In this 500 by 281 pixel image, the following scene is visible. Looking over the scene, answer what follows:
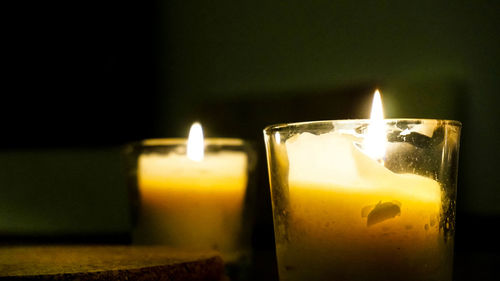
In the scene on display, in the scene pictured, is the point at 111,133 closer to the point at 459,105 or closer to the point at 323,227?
the point at 459,105

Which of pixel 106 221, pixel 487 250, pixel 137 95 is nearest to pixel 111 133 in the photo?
pixel 137 95

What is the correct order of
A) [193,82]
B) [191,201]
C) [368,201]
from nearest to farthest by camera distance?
[368,201] → [191,201] → [193,82]

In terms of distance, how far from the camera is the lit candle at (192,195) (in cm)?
68

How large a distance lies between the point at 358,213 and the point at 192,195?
34cm

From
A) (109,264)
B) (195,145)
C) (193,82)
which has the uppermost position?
(193,82)

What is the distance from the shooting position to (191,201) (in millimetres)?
691

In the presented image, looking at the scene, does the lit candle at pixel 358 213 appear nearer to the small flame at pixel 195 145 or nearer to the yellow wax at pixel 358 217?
the yellow wax at pixel 358 217

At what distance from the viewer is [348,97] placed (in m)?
1.14

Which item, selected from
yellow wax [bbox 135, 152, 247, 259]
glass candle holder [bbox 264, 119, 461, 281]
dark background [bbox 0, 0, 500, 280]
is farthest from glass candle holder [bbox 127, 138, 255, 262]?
dark background [bbox 0, 0, 500, 280]

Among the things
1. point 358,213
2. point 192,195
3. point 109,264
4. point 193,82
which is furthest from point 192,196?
point 193,82

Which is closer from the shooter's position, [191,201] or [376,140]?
[376,140]

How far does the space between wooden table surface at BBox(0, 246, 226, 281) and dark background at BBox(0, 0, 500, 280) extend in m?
0.54

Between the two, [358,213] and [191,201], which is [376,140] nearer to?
[358,213]

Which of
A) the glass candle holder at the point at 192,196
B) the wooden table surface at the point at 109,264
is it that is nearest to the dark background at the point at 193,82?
the glass candle holder at the point at 192,196
